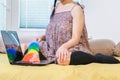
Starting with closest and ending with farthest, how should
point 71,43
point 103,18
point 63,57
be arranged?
point 63,57, point 71,43, point 103,18

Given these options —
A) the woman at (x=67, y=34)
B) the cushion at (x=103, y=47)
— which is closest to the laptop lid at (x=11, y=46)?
the woman at (x=67, y=34)

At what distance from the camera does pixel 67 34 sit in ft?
5.08

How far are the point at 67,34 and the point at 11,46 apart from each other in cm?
39

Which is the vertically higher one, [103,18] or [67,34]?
[103,18]

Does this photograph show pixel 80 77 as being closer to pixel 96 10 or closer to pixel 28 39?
pixel 28 39

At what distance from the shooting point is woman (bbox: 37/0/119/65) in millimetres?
1417

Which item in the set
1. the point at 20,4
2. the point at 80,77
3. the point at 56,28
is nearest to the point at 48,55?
the point at 56,28

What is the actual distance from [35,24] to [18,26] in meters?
0.18

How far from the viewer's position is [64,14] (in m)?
1.62

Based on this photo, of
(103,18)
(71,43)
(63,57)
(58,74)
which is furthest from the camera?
(103,18)

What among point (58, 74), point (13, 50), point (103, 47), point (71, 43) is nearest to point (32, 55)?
point (13, 50)

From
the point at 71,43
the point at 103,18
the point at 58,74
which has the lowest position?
the point at 58,74

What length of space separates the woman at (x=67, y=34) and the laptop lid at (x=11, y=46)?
0.20 m

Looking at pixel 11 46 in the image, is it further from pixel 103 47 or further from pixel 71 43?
pixel 103 47
